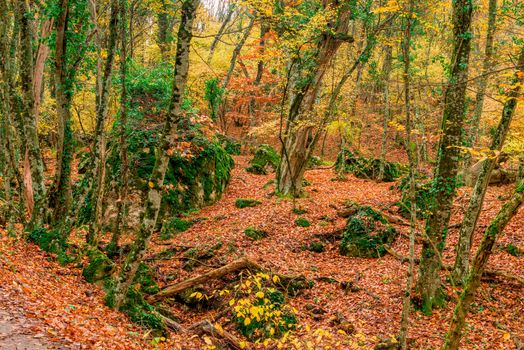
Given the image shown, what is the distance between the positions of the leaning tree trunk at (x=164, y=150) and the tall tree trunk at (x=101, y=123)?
261cm

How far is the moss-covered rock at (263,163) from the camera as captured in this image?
19906mm

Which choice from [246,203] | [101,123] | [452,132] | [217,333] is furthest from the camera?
[246,203]

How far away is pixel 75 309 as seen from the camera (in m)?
5.94

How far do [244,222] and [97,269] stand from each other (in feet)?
18.8

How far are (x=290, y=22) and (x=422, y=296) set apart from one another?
33.3 feet

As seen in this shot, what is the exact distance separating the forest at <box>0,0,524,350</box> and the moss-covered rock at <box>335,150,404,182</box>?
2109 millimetres

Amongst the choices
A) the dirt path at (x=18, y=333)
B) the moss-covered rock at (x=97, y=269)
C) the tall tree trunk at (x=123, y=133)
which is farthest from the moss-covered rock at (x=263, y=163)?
the dirt path at (x=18, y=333)

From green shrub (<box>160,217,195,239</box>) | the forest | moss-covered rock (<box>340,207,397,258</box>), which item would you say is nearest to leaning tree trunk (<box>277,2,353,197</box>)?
the forest

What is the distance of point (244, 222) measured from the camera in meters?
12.9

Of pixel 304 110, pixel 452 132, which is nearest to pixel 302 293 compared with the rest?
pixel 452 132

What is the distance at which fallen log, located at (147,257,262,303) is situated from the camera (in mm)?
8328

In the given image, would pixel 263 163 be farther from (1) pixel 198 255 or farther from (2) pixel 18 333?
(2) pixel 18 333

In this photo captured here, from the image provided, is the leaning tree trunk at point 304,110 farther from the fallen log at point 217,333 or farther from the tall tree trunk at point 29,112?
the tall tree trunk at point 29,112

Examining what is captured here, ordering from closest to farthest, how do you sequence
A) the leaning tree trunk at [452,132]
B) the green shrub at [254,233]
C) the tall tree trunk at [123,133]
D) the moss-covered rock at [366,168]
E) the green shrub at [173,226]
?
the leaning tree trunk at [452,132] → the tall tree trunk at [123,133] → the green shrub at [254,233] → the green shrub at [173,226] → the moss-covered rock at [366,168]
